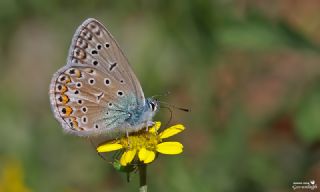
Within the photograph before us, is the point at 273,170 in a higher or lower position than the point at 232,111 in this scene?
lower

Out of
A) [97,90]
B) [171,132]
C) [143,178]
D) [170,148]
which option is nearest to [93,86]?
[97,90]

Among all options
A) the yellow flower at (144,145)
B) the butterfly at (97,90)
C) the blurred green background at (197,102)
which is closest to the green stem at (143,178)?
the yellow flower at (144,145)

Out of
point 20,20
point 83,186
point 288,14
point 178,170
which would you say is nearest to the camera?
point 178,170

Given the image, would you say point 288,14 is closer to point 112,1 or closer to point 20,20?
point 112,1

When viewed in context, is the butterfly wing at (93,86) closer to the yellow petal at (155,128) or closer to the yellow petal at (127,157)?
the yellow petal at (155,128)

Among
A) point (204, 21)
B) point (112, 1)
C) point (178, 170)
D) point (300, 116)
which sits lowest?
point (178, 170)

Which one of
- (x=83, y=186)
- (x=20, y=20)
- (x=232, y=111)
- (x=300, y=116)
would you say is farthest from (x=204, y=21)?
(x=20, y=20)

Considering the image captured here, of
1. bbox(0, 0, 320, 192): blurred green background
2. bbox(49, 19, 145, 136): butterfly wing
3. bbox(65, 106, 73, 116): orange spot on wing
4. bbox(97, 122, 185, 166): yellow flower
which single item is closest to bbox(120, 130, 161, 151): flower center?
bbox(97, 122, 185, 166): yellow flower
